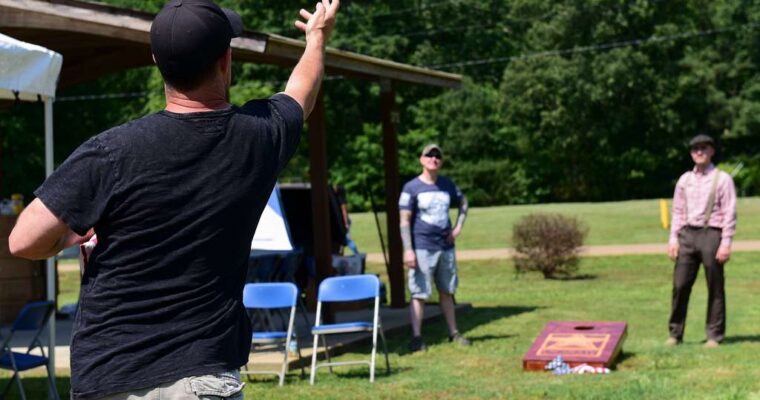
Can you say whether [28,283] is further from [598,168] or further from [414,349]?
[598,168]

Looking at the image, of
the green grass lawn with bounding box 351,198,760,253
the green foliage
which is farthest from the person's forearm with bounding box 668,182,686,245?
the green foliage

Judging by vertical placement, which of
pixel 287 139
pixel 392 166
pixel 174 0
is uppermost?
pixel 174 0

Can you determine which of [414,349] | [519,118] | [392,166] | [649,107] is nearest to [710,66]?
[649,107]

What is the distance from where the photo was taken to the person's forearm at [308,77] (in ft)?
9.72

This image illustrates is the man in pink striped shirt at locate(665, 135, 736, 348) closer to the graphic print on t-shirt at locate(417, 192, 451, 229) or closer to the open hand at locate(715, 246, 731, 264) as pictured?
the open hand at locate(715, 246, 731, 264)

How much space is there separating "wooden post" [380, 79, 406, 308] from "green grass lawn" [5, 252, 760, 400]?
37.3 inches

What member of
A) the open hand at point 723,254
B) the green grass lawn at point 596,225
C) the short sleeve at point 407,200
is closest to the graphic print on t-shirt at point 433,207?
the short sleeve at point 407,200

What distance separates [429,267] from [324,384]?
2160 mm

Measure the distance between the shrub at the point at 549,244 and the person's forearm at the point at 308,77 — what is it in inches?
624

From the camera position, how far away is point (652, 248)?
2445 centimetres

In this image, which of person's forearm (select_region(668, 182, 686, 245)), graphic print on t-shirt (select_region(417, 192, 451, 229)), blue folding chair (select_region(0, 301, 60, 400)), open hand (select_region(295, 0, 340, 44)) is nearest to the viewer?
open hand (select_region(295, 0, 340, 44))

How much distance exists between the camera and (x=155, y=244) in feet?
8.48

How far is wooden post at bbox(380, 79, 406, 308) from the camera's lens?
541 inches

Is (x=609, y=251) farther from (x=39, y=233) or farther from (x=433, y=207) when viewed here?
(x=39, y=233)
